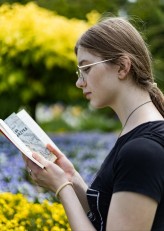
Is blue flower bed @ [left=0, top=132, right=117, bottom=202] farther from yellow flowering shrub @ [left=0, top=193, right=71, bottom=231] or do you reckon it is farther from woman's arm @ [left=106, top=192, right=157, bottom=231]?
woman's arm @ [left=106, top=192, right=157, bottom=231]

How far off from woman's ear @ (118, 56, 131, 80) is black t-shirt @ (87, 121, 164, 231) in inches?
7.1

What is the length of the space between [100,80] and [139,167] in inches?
14.9

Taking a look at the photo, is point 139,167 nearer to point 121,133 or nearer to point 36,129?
point 121,133

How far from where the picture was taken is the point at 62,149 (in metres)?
6.93

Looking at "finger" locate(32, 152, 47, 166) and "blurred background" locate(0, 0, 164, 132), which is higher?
"finger" locate(32, 152, 47, 166)

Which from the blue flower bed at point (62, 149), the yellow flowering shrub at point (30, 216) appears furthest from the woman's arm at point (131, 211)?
the blue flower bed at point (62, 149)

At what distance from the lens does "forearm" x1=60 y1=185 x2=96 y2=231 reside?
81.2 inches

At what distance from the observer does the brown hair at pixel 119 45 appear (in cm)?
215

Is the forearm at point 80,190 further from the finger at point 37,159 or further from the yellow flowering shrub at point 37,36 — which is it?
the yellow flowering shrub at point 37,36

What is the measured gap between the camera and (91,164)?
610 cm

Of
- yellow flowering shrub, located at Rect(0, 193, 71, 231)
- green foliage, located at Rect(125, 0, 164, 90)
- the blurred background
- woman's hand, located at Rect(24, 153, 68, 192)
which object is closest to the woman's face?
woman's hand, located at Rect(24, 153, 68, 192)

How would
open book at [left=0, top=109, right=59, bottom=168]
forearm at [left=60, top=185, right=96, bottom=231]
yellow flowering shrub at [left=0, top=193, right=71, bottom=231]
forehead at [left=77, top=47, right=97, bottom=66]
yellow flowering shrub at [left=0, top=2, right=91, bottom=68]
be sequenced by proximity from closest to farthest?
forearm at [left=60, top=185, right=96, bottom=231], forehead at [left=77, top=47, right=97, bottom=66], open book at [left=0, top=109, right=59, bottom=168], yellow flowering shrub at [left=0, top=193, right=71, bottom=231], yellow flowering shrub at [left=0, top=2, right=91, bottom=68]

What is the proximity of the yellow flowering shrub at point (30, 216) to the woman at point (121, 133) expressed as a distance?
3.26 ft

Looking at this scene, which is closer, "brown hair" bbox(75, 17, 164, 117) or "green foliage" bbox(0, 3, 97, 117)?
"brown hair" bbox(75, 17, 164, 117)
